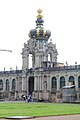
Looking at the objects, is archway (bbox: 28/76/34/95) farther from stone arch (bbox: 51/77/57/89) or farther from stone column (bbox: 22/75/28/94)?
stone arch (bbox: 51/77/57/89)

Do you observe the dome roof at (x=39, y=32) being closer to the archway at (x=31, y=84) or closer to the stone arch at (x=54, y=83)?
the archway at (x=31, y=84)

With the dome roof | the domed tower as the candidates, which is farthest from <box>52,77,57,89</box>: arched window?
the dome roof

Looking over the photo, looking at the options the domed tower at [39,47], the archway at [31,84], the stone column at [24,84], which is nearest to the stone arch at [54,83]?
the domed tower at [39,47]

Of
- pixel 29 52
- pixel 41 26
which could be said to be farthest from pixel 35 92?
pixel 41 26

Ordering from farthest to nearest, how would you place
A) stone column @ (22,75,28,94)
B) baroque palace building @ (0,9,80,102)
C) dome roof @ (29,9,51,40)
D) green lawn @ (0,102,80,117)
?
stone column @ (22,75,28,94) → dome roof @ (29,9,51,40) → baroque palace building @ (0,9,80,102) → green lawn @ (0,102,80,117)

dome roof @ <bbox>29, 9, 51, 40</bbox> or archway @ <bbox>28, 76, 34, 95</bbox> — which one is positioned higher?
dome roof @ <bbox>29, 9, 51, 40</bbox>

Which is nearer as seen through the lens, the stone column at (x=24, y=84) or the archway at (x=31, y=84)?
the stone column at (x=24, y=84)

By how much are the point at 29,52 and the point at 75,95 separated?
2355cm

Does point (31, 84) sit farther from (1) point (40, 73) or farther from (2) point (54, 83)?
(2) point (54, 83)

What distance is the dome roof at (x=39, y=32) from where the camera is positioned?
106406 mm

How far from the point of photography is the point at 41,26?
10838cm

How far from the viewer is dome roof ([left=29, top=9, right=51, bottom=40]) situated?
106m

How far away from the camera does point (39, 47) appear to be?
104 meters

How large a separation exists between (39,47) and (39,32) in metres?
5.14
